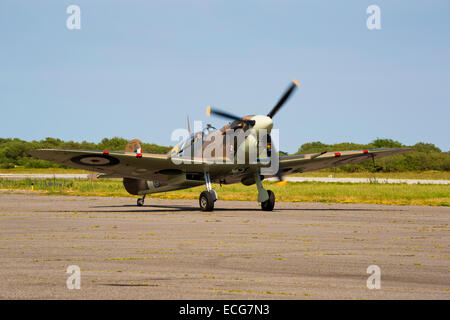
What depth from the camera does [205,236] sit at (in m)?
11.9

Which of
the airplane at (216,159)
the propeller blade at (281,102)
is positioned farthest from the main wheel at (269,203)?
the propeller blade at (281,102)

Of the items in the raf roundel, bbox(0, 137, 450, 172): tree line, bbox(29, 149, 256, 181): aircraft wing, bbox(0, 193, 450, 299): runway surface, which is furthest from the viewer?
bbox(0, 137, 450, 172): tree line

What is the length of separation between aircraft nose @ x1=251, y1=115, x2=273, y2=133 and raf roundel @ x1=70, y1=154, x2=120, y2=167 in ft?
17.6

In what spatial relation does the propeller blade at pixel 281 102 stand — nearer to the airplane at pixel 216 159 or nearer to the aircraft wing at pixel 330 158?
the airplane at pixel 216 159

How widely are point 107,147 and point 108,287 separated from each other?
12248cm

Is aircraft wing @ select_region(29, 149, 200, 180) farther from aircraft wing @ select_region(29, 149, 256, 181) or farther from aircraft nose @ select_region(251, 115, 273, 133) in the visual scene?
aircraft nose @ select_region(251, 115, 273, 133)

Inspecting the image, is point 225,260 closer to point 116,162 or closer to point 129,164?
point 116,162

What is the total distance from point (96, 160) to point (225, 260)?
1197cm

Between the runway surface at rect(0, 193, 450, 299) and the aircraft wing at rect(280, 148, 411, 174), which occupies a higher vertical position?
the aircraft wing at rect(280, 148, 411, 174)

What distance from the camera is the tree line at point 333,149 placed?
91.5 meters

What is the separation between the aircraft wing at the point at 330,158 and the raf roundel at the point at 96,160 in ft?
21.9

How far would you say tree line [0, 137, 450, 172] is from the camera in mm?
91500

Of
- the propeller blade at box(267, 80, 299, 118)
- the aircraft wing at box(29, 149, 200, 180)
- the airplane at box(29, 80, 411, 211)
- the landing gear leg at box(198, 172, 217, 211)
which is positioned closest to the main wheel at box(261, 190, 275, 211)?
the airplane at box(29, 80, 411, 211)

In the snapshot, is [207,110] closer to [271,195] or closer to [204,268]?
[271,195]
